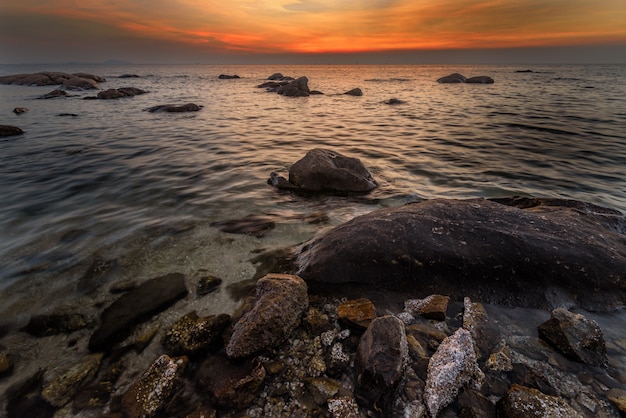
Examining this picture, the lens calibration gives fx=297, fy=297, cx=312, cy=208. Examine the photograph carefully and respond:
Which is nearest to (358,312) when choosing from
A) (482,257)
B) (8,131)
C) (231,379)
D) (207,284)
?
(231,379)

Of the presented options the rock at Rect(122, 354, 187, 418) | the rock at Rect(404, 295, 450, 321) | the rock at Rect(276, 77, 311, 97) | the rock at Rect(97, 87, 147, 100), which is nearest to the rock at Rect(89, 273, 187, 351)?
the rock at Rect(122, 354, 187, 418)

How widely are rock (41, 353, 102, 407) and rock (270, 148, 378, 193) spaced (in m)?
6.10

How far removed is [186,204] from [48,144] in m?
11.1

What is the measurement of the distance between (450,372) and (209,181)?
8.26 meters

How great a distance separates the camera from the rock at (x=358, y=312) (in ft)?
11.2

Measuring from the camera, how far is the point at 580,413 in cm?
250

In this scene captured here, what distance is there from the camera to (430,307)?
3.71 meters

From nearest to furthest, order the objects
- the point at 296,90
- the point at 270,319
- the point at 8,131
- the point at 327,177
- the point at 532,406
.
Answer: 1. the point at 532,406
2. the point at 270,319
3. the point at 327,177
4. the point at 8,131
5. the point at 296,90

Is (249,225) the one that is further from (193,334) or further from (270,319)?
(270,319)

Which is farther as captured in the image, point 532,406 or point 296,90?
point 296,90

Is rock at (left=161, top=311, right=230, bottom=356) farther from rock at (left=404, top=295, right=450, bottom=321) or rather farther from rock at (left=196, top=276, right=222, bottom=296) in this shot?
rock at (left=404, top=295, right=450, bottom=321)

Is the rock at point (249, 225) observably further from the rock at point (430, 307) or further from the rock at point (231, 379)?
the rock at point (430, 307)

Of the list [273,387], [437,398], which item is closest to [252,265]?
[273,387]

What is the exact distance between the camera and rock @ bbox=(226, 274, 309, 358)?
10.2ft
